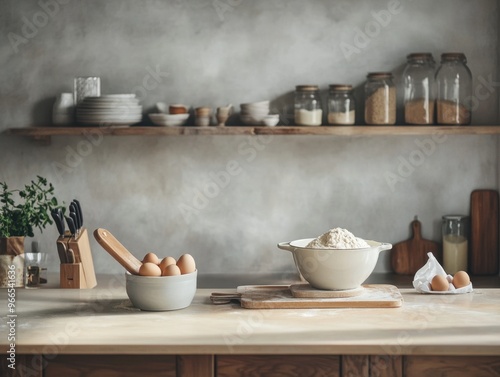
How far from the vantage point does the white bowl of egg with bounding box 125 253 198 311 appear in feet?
8.96

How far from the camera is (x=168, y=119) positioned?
358 centimetres

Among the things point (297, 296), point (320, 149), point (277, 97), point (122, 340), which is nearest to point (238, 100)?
point (277, 97)

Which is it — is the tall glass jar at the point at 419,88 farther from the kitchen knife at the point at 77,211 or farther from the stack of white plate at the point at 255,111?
the kitchen knife at the point at 77,211

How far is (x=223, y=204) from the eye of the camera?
380 cm

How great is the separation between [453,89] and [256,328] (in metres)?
1.69

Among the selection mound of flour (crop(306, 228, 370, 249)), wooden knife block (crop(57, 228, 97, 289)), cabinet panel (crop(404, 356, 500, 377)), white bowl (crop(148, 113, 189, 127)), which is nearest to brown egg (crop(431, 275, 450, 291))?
mound of flour (crop(306, 228, 370, 249))

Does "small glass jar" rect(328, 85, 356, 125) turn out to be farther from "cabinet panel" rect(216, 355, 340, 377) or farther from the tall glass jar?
"cabinet panel" rect(216, 355, 340, 377)

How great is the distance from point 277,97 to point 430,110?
72 centimetres

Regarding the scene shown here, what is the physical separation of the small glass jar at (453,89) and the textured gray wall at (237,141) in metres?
0.14

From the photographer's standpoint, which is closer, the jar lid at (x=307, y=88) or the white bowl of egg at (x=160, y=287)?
the white bowl of egg at (x=160, y=287)

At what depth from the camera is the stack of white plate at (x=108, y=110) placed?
354 centimetres

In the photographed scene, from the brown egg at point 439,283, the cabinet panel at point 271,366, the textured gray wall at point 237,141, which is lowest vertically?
the cabinet panel at point 271,366

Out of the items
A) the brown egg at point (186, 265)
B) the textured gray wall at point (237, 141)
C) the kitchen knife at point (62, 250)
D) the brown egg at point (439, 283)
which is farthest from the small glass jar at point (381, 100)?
the kitchen knife at point (62, 250)

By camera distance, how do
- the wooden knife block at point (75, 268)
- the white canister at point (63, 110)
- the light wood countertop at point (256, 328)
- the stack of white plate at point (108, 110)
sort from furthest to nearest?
the white canister at point (63, 110), the stack of white plate at point (108, 110), the wooden knife block at point (75, 268), the light wood countertop at point (256, 328)
